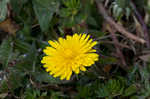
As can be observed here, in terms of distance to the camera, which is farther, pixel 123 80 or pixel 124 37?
pixel 124 37

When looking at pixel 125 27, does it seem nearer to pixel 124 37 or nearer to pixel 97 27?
pixel 124 37

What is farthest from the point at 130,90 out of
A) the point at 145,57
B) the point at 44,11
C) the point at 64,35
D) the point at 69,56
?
the point at 44,11

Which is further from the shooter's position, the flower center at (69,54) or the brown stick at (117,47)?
the brown stick at (117,47)

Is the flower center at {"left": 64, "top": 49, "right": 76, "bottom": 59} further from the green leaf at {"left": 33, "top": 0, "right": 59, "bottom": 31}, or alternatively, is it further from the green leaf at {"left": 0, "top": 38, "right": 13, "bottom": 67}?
the green leaf at {"left": 0, "top": 38, "right": 13, "bottom": 67}

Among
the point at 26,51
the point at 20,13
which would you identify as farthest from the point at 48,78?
the point at 20,13

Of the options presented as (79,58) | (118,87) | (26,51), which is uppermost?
(26,51)

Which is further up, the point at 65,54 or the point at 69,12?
the point at 69,12

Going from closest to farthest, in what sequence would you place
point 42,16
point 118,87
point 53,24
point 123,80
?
point 118,87
point 123,80
point 42,16
point 53,24

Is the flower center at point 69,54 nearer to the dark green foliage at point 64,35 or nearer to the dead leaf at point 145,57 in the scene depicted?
the dark green foliage at point 64,35

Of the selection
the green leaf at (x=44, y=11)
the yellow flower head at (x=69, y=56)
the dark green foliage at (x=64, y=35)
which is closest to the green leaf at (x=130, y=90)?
the dark green foliage at (x=64, y=35)
